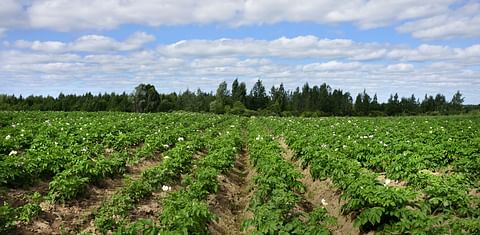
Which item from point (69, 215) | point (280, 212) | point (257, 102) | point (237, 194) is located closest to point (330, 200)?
point (237, 194)

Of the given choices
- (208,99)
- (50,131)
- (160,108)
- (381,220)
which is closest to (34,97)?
(160,108)

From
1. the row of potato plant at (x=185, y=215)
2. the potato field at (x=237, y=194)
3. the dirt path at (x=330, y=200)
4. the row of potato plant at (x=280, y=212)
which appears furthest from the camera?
the dirt path at (x=330, y=200)

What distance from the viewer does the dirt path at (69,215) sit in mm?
6883

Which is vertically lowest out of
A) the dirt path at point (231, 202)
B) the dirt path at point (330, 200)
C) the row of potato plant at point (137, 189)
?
the dirt path at point (231, 202)

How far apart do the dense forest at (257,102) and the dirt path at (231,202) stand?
68978 mm

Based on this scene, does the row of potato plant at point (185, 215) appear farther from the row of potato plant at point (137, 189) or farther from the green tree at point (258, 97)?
the green tree at point (258, 97)

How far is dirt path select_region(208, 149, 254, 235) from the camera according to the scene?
828 centimetres

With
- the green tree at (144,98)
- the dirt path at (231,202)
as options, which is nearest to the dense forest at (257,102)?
the green tree at (144,98)

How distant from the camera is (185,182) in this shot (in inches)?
380

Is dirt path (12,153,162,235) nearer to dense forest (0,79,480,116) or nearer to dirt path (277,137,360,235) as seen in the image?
dirt path (277,137,360,235)

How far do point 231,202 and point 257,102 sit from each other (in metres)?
103

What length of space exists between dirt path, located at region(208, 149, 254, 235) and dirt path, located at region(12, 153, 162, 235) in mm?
2402

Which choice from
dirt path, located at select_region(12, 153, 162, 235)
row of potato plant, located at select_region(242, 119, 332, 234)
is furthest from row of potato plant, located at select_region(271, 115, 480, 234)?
dirt path, located at select_region(12, 153, 162, 235)

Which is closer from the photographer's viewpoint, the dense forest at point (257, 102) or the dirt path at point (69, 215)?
the dirt path at point (69, 215)
